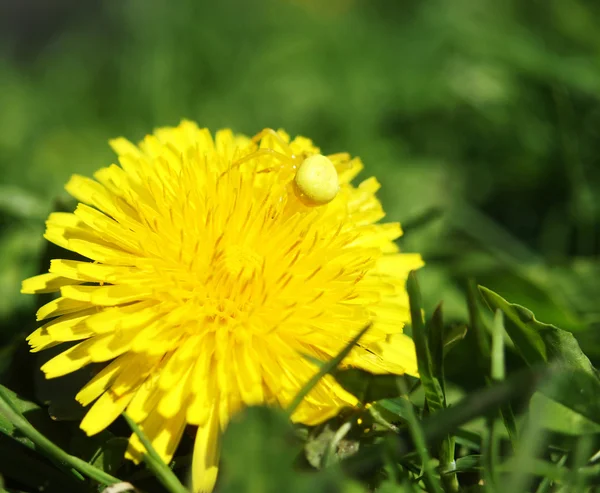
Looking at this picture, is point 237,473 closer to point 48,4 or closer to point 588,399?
point 588,399

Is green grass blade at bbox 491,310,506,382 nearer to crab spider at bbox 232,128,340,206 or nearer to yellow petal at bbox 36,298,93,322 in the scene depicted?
crab spider at bbox 232,128,340,206

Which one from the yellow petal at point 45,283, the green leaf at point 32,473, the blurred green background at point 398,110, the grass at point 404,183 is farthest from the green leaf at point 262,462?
the blurred green background at point 398,110

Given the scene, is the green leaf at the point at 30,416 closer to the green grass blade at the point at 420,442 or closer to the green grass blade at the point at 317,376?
the green grass blade at the point at 317,376

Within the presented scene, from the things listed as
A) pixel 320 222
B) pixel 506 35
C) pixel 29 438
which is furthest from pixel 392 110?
pixel 29 438

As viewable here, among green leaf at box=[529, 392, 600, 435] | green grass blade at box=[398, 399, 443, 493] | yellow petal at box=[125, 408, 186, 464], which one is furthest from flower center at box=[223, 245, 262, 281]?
green leaf at box=[529, 392, 600, 435]

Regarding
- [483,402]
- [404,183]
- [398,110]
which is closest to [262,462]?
[483,402]

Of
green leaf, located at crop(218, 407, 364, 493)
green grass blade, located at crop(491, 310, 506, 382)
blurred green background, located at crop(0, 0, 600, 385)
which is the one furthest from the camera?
blurred green background, located at crop(0, 0, 600, 385)

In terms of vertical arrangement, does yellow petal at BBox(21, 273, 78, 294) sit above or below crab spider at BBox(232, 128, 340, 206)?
below
